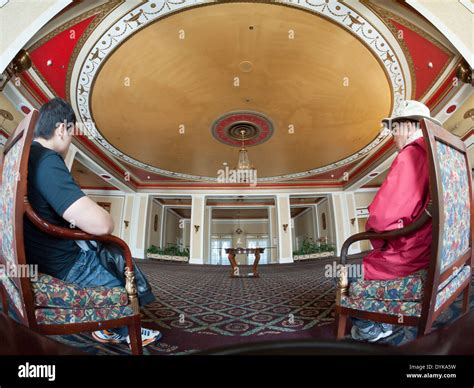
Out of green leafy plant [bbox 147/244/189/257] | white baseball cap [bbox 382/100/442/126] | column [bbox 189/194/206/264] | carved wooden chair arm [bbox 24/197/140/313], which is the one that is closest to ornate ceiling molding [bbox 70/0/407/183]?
white baseball cap [bbox 382/100/442/126]

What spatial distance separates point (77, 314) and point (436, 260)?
1273 mm

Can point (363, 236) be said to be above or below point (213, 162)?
below

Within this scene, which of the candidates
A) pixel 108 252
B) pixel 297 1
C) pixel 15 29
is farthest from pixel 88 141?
pixel 108 252

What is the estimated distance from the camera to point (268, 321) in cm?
146

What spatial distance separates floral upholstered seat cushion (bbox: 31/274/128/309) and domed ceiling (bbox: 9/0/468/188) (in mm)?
3045

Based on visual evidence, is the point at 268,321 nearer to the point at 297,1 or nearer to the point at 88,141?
the point at 297,1

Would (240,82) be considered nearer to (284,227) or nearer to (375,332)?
(375,332)

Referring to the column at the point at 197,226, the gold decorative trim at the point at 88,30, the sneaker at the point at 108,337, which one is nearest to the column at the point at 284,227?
the column at the point at 197,226

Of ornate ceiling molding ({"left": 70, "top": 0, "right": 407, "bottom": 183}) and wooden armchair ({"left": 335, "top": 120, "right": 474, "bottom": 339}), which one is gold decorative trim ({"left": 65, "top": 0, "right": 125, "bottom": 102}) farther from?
wooden armchair ({"left": 335, "top": 120, "right": 474, "bottom": 339})

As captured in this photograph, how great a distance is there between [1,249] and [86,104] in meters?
4.01

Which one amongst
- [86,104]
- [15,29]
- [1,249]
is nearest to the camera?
[1,249]

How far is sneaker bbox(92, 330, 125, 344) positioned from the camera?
3.74ft

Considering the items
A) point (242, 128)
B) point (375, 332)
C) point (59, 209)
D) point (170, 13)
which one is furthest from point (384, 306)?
point (242, 128)
